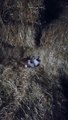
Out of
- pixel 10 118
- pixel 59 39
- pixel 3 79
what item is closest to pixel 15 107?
pixel 10 118

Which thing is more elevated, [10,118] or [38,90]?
[38,90]

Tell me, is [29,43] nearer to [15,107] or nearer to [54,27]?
[54,27]

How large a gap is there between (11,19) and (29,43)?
0.37 meters

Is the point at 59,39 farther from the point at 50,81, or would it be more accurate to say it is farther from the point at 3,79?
the point at 3,79

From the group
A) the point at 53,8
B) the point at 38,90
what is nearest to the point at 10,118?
the point at 38,90

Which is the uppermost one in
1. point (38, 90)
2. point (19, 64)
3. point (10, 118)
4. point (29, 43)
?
point (29, 43)

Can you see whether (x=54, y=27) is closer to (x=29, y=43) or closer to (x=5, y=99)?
(x=29, y=43)

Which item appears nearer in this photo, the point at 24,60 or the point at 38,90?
the point at 38,90

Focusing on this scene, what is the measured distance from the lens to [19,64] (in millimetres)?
3848

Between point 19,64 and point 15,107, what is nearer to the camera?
point 15,107

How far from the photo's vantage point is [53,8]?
12.7 feet

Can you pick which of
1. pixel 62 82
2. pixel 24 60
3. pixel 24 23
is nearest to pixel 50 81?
pixel 62 82

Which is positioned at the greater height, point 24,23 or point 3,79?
point 24,23

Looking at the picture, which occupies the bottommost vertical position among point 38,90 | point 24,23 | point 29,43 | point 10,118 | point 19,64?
point 10,118
